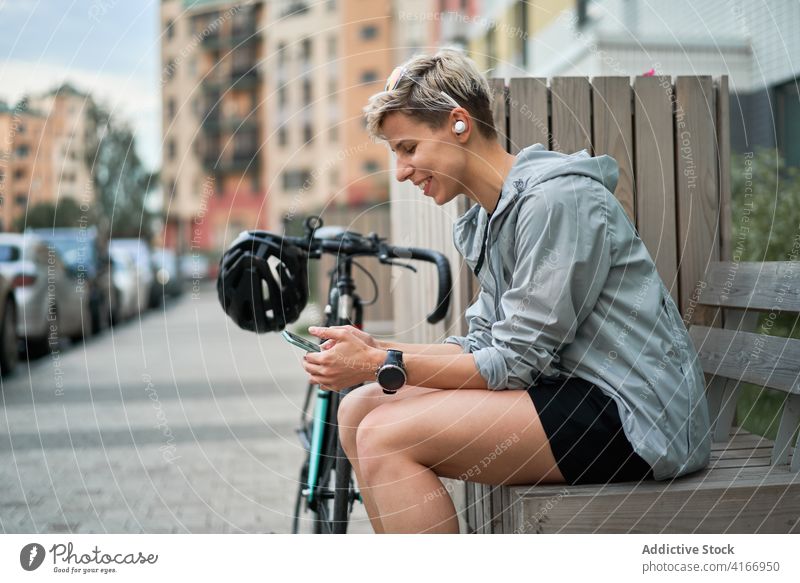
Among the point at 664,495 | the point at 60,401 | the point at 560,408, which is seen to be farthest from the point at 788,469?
the point at 60,401

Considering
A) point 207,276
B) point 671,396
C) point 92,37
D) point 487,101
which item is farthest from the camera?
point 207,276

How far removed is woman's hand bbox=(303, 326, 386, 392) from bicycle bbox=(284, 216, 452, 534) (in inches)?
28.8

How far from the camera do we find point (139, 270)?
18422mm

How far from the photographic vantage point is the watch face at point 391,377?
2.22 metres

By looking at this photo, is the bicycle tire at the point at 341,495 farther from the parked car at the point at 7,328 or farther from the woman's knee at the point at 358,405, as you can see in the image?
the parked car at the point at 7,328

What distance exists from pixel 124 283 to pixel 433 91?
15.4 metres

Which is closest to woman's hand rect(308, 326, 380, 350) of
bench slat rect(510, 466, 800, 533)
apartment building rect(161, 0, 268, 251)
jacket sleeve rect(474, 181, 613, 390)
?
jacket sleeve rect(474, 181, 613, 390)

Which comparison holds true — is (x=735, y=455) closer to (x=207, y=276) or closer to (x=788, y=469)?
(x=788, y=469)

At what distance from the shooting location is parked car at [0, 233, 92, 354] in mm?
9242

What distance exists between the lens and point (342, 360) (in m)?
2.23

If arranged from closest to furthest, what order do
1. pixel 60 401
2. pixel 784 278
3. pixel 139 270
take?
1. pixel 784 278
2. pixel 60 401
3. pixel 139 270

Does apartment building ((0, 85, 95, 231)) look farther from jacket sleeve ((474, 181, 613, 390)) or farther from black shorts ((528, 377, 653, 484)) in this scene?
black shorts ((528, 377, 653, 484))

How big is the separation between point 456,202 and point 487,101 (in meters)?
0.93

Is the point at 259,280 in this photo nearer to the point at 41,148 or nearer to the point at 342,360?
the point at 342,360
